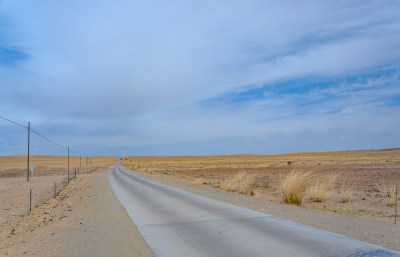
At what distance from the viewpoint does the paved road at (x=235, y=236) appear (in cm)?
630

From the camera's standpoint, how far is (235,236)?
7578 millimetres

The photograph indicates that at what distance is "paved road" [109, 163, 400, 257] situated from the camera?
248 inches

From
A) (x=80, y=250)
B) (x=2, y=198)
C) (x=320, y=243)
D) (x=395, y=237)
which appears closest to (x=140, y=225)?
(x=80, y=250)

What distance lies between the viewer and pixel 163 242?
725 cm

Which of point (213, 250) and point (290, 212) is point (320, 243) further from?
point (290, 212)

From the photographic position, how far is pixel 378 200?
51.7 ft

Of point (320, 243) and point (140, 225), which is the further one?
point (140, 225)

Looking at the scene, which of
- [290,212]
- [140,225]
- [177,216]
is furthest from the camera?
[290,212]

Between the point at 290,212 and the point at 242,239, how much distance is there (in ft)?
14.8

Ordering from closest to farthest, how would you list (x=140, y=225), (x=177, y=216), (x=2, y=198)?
(x=140, y=225) < (x=177, y=216) < (x=2, y=198)

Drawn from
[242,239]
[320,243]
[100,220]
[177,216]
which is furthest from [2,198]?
[320,243]

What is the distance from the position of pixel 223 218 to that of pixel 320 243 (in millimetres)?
3561

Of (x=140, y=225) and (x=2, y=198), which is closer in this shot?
(x=140, y=225)

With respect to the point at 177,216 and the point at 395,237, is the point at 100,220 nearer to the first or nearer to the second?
the point at 177,216
